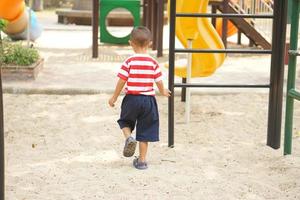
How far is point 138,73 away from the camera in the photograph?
4.63 metres

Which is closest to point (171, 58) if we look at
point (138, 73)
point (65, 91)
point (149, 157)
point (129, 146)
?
point (138, 73)

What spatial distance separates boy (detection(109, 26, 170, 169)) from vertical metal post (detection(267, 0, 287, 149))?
1.17 metres

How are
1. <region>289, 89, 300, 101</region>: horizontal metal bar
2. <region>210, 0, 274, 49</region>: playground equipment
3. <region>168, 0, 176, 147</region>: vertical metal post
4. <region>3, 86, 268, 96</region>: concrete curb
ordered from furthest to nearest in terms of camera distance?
<region>210, 0, 274, 49</region>: playground equipment < <region>3, 86, 268, 96</region>: concrete curb < <region>168, 0, 176, 147</region>: vertical metal post < <region>289, 89, 300, 101</region>: horizontal metal bar

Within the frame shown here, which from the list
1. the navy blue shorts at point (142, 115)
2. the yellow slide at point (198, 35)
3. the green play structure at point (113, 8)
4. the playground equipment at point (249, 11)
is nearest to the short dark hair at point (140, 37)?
the navy blue shorts at point (142, 115)

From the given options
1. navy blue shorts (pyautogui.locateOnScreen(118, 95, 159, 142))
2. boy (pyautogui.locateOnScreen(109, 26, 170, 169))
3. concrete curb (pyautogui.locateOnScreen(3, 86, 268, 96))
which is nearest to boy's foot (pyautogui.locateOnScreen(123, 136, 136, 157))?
boy (pyautogui.locateOnScreen(109, 26, 170, 169))

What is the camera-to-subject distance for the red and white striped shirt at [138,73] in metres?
4.63

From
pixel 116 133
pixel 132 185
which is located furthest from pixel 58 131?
pixel 132 185

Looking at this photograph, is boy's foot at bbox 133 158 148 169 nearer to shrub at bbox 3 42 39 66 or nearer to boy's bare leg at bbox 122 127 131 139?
boy's bare leg at bbox 122 127 131 139

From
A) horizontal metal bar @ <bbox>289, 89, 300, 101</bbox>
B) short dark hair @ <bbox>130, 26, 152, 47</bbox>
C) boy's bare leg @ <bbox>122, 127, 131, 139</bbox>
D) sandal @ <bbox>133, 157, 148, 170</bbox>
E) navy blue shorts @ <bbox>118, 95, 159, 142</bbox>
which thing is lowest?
sandal @ <bbox>133, 157, 148, 170</bbox>

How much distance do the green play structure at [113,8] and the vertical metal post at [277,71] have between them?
7.21 metres

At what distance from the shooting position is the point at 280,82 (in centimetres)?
540

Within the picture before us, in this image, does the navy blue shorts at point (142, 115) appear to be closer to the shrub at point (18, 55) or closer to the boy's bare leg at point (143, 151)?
the boy's bare leg at point (143, 151)

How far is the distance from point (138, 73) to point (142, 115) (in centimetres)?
33

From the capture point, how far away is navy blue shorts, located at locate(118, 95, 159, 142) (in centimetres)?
468
